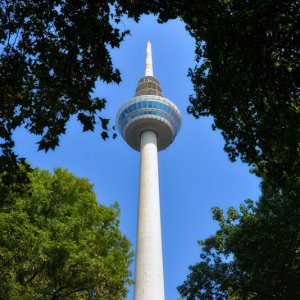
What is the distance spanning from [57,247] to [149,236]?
26305 mm

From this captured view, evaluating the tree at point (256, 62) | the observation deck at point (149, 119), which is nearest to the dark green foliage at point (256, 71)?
the tree at point (256, 62)

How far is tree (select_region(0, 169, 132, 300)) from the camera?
61.1 feet

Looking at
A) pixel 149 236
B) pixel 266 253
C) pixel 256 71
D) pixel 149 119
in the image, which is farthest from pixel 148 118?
pixel 256 71

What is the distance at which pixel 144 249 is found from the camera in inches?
1699

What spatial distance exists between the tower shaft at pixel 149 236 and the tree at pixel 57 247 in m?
17.6

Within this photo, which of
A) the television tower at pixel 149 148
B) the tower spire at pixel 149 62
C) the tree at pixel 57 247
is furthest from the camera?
the tower spire at pixel 149 62

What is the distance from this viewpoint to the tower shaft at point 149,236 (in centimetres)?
4038

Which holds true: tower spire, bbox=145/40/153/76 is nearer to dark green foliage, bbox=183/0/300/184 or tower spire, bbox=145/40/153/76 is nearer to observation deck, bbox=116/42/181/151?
observation deck, bbox=116/42/181/151

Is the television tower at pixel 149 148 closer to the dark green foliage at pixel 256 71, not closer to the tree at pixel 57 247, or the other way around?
the tree at pixel 57 247

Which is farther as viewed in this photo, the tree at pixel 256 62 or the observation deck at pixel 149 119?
the observation deck at pixel 149 119

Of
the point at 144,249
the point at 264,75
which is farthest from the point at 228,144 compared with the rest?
the point at 144,249

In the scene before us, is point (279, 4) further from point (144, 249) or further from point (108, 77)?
point (144, 249)

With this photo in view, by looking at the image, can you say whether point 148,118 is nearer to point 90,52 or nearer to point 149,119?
point 149,119

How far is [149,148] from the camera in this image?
181 feet
